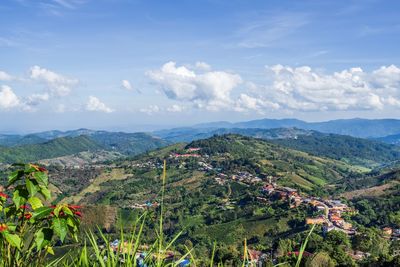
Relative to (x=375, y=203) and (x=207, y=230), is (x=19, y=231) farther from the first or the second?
(x=375, y=203)

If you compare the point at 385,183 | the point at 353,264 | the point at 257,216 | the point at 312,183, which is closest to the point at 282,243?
the point at 353,264

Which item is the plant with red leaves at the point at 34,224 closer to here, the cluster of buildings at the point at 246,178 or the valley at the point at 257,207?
the valley at the point at 257,207

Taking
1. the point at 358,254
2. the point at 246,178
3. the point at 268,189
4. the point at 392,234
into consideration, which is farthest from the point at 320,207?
the point at 246,178

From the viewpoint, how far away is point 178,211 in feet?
463

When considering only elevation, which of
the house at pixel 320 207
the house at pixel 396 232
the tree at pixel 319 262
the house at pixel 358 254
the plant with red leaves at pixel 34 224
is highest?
the plant with red leaves at pixel 34 224

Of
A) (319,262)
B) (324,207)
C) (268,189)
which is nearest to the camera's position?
(319,262)

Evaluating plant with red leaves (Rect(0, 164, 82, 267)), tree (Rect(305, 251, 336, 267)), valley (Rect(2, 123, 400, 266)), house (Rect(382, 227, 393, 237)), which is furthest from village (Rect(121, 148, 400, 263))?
plant with red leaves (Rect(0, 164, 82, 267))

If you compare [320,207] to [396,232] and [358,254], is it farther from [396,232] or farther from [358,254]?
[358,254]

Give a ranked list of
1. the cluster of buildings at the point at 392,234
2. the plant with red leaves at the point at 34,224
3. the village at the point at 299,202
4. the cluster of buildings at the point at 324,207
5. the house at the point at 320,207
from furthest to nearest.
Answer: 1. the house at the point at 320,207
2. the cluster of buildings at the point at 324,207
3. the village at the point at 299,202
4. the cluster of buildings at the point at 392,234
5. the plant with red leaves at the point at 34,224

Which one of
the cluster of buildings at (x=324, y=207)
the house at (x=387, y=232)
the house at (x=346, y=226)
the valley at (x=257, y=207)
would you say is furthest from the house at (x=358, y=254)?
the house at (x=346, y=226)

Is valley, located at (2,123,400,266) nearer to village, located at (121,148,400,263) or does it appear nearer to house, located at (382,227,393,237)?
village, located at (121,148,400,263)

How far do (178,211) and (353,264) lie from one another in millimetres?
A: 99330

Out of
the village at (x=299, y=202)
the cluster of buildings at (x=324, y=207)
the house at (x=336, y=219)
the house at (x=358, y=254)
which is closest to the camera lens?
the house at (x=358, y=254)

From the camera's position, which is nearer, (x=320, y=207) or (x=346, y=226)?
(x=346, y=226)
